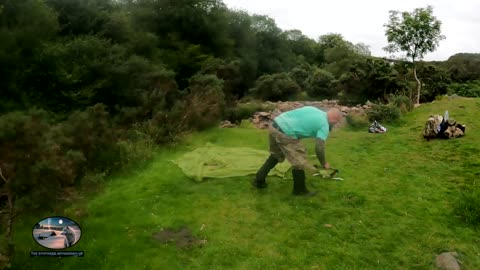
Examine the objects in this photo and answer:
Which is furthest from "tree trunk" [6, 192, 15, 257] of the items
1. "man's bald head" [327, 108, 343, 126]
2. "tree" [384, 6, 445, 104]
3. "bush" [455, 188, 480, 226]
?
"tree" [384, 6, 445, 104]

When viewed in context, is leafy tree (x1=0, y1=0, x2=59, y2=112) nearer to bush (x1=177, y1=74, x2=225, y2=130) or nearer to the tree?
bush (x1=177, y1=74, x2=225, y2=130)

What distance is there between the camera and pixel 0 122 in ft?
13.3

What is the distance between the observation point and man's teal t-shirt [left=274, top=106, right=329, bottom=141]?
5684 millimetres

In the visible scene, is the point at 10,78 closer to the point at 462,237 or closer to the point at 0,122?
the point at 0,122

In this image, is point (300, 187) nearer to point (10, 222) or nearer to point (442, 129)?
point (10, 222)

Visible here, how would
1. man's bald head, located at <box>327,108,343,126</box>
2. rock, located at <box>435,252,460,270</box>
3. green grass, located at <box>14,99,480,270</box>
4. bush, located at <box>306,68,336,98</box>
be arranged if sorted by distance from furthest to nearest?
bush, located at <box>306,68,336,98</box>
man's bald head, located at <box>327,108,343,126</box>
green grass, located at <box>14,99,480,270</box>
rock, located at <box>435,252,460,270</box>

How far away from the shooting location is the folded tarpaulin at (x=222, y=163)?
22.8ft

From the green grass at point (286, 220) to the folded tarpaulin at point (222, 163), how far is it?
0.81 feet

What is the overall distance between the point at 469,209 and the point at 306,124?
2.31 meters

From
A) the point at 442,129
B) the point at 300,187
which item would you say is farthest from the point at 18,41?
the point at 442,129

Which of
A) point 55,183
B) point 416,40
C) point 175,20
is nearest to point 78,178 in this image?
point 55,183

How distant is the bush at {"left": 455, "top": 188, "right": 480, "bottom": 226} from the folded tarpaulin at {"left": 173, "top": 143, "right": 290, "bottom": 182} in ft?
8.60

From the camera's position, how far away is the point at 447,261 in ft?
13.7

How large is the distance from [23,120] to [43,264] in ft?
4.75
